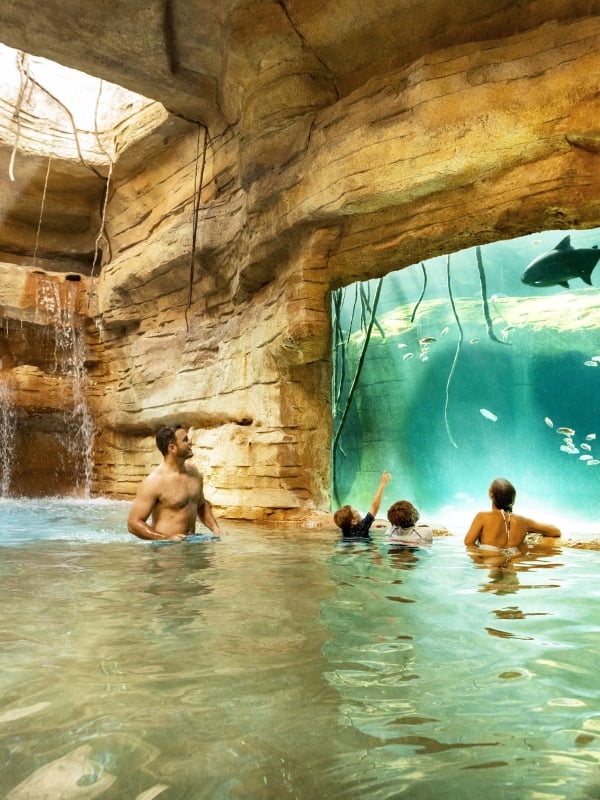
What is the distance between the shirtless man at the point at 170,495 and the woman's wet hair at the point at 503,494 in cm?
271

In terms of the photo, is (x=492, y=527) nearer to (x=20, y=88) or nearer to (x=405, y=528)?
(x=405, y=528)

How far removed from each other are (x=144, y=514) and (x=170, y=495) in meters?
0.29

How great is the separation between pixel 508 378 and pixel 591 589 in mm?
17595

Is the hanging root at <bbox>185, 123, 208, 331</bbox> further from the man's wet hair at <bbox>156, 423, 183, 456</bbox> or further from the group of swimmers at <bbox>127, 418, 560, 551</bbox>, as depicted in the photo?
the group of swimmers at <bbox>127, 418, 560, 551</bbox>

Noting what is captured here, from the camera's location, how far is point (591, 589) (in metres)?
3.67

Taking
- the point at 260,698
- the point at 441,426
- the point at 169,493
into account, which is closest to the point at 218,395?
the point at 169,493

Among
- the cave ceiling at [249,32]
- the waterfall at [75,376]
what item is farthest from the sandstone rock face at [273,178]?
the waterfall at [75,376]

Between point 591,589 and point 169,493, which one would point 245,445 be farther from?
point 591,589

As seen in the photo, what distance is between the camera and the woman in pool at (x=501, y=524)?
549 cm

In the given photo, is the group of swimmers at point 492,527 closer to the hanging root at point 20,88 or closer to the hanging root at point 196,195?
the hanging root at point 196,195

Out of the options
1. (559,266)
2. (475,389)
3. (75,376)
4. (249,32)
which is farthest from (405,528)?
(475,389)

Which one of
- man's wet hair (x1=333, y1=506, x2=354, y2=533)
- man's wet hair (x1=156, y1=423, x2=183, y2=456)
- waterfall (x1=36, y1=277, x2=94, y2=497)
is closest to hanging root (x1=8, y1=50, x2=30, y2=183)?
waterfall (x1=36, y1=277, x2=94, y2=497)

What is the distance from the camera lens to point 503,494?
5.50 m

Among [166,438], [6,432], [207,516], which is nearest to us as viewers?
[166,438]
